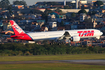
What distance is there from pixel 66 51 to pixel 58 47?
13.1 ft

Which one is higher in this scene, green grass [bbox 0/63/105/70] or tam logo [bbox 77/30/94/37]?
tam logo [bbox 77/30/94/37]

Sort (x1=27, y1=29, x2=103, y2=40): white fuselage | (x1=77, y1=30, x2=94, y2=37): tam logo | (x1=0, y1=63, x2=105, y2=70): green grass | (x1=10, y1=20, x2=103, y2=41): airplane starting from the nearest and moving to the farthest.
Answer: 1. (x1=0, y1=63, x2=105, y2=70): green grass
2. (x1=10, y1=20, x2=103, y2=41): airplane
3. (x1=27, y1=29, x2=103, y2=40): white fuselage
4. (x1=77, y1=30, x2=94, y2=37): tam logo

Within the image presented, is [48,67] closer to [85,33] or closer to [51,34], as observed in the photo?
[51,34]

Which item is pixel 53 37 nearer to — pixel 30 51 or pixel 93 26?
pixel 30 51

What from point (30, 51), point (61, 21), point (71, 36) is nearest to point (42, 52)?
point (30, 51)

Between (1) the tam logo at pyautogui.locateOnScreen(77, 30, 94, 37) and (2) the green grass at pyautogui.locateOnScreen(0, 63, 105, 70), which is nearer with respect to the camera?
(2) the green grass at pyautogui.locateOnScreen(0, 63, 105, 70)

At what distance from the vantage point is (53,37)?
6662 cm

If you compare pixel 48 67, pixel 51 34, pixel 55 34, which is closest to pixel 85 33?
pixel 55 34

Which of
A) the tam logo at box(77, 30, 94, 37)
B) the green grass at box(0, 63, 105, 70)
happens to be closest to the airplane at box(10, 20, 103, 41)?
the tam logo at box(77, 30, 94, 37)

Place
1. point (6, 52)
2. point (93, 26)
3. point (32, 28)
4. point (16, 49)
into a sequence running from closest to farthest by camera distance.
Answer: point (6, 52)
point (16, 49)
point (93, 26)
point (32, 28)

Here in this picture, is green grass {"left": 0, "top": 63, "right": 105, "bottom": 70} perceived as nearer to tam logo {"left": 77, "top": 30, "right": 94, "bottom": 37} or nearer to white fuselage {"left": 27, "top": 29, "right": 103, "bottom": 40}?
white fuselage {"left": 27, "top": 29, "right": 103, "bottom": 40}

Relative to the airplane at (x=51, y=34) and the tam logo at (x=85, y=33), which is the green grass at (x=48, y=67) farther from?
the tam logo at (x=85, y=33)

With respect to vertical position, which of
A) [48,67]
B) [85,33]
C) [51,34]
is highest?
[51,34]

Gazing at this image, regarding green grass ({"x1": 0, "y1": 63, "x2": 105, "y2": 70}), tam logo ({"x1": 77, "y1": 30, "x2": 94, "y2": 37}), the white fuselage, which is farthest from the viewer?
tam logo ({"x1": 77, "y1": 30, "x2": 94, "y2": 37})
